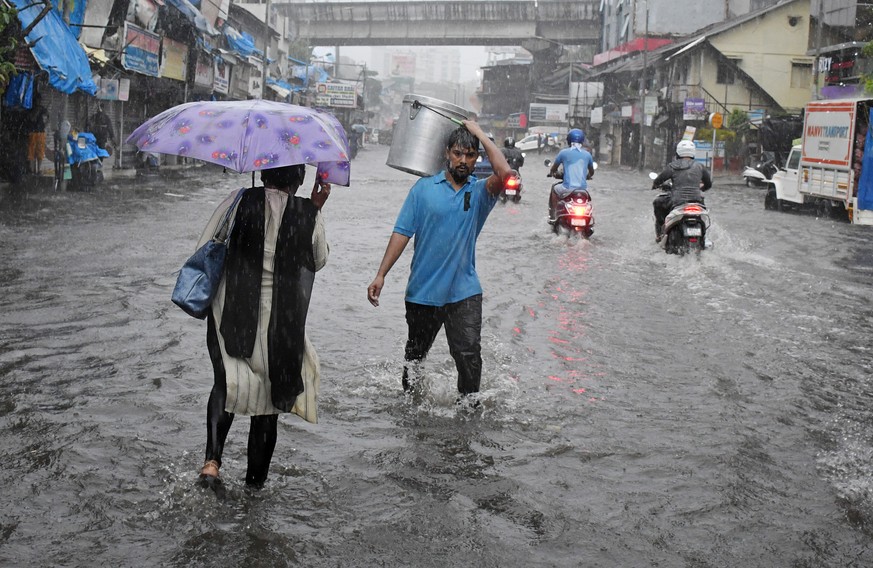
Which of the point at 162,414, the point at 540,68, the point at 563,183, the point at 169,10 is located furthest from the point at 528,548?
the point at 540,68

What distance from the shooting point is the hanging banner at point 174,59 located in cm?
2967

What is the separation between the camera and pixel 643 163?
54031mm

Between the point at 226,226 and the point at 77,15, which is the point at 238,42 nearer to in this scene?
the point at 77,15

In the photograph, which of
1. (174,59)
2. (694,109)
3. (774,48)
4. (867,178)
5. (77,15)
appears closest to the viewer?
(867,178)

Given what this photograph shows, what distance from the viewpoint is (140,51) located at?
2631 cm

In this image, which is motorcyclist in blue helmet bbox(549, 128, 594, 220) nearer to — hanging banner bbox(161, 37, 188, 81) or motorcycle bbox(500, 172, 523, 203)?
motorcycle bbox(500, 172, 523, 203)

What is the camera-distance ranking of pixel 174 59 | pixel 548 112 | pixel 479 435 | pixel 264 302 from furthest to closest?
pixel 548 112, pixel 174 59, pixel 479 435, pixel 264 302

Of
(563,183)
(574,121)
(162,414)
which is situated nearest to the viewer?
(162,414)

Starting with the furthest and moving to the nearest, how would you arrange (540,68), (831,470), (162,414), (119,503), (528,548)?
(540,68)
(162,414)
(831,470)
(119,503)
(528,548)

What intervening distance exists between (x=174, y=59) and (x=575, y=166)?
20224 mm

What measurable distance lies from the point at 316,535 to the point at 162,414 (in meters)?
1.95

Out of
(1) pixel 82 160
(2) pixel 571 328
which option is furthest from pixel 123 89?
(2) pixel 571 328

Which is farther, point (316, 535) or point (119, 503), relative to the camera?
point (119, 503)

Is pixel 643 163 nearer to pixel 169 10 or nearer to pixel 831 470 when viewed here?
pixel 169 10
